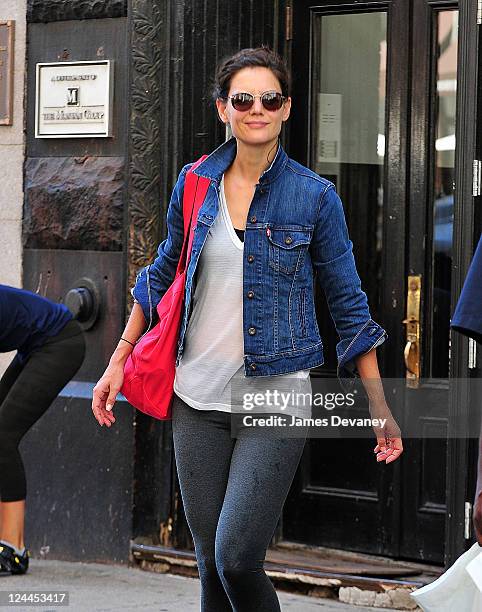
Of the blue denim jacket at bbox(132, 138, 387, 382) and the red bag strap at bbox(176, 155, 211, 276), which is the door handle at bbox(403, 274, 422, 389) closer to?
the blue denim jacket at bbox(132, 138, 387, 382)

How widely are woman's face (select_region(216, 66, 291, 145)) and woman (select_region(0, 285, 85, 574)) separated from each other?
238cm

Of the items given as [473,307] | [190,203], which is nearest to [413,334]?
[190,203]

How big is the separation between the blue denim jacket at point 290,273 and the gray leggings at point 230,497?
0.72 ft

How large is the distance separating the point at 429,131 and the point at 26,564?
111 inches

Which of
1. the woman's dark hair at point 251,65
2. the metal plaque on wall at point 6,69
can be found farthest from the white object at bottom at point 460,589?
the metal plaque on wall at point 6,69

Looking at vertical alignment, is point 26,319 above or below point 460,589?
above

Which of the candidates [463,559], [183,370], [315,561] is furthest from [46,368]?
[463,559]

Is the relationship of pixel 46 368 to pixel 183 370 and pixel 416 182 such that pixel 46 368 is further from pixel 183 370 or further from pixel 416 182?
pixel 183 370

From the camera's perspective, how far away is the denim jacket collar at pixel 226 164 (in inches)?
154

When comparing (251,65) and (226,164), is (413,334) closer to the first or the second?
(226,164)

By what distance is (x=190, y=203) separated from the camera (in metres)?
4.01

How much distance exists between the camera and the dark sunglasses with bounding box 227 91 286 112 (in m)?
3.90

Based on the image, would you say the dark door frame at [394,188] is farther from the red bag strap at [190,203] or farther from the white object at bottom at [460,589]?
the white object at bottom at [460,589]

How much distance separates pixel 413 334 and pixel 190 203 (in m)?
2.29
